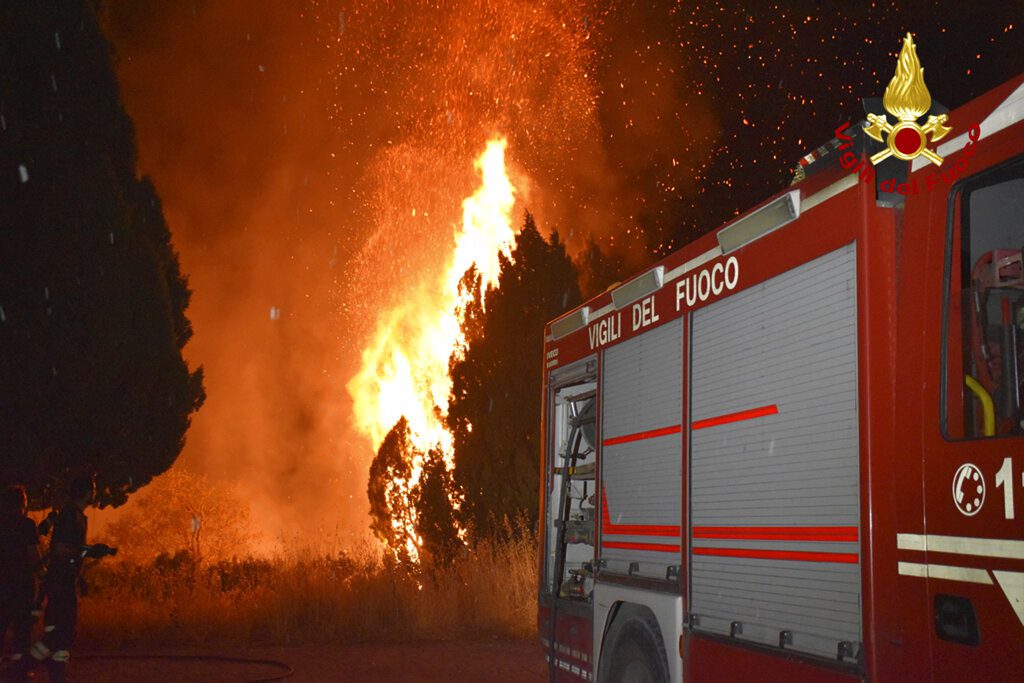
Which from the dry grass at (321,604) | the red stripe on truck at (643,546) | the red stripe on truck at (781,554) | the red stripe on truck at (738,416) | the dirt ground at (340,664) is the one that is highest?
the red stripe on truck at (738,416)

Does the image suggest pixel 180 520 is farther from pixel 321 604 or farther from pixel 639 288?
pixel 639 288

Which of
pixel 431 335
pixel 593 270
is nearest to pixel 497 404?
pixel 593 270

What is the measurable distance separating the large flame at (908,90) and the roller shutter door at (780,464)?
549mm

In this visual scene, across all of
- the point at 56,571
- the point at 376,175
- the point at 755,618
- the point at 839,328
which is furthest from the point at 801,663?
the point at 376,175

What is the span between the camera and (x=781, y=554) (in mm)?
4457

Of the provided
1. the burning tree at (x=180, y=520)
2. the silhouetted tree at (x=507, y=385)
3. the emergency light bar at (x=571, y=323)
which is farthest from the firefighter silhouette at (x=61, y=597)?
the burning tree at (x=180, y=520)

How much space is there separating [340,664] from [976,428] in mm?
8933

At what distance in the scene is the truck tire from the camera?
223 inches

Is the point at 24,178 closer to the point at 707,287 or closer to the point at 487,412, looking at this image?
the point at 487,412

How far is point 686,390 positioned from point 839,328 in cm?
156

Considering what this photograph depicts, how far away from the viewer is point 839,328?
414 cm

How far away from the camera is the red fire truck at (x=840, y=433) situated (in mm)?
3428

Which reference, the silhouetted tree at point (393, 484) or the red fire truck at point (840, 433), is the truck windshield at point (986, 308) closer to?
the red fire truck at point (840, 433)

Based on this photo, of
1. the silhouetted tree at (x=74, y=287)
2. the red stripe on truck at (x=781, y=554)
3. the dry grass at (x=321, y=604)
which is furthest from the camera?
the silhouetted tree at (x=74, y=287)
